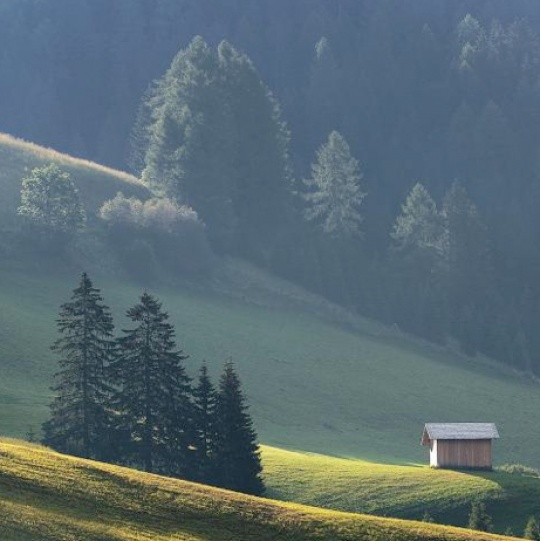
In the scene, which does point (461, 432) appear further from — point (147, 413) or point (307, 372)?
point (307, 372)

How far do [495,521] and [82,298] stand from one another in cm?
2345

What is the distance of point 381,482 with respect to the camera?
7775 cm

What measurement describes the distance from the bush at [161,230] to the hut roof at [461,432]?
65.8 m

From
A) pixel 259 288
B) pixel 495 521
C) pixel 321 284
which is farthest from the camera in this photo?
pixel 321 284

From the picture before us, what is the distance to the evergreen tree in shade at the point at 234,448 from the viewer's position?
7231 centimetres

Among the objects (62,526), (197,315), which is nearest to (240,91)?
(197,315)

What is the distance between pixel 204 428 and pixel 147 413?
3121mm

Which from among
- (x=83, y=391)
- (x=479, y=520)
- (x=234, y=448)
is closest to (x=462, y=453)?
(x=234, y=448)

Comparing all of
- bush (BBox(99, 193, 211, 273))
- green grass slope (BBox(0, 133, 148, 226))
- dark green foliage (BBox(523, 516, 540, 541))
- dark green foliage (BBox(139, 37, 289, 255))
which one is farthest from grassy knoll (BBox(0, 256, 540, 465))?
dark green foliage (BBox(523, 516, 540, 541))

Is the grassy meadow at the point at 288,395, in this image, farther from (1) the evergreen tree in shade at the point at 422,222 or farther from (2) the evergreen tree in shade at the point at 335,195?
(1) the evergreen tree in shade at the point at 422,222

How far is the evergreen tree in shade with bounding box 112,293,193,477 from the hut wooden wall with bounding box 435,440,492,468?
1583 cm

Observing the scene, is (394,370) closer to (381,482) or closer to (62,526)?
(381,482)

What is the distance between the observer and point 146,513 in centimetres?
5141

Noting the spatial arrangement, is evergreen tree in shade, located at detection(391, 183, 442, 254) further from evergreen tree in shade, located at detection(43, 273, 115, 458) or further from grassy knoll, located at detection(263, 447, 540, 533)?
evergreen tree in shade, located at detection(43, 273, 115, 458)
